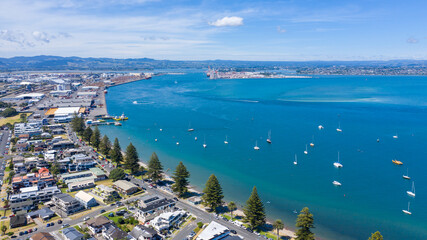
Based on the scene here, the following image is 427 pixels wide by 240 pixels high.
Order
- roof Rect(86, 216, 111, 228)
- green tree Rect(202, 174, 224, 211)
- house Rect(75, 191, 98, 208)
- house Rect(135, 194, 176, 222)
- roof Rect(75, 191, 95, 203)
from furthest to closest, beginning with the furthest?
1. roof Rect(75, 191, 95, 203)
2. house Rect(75, 191, 98, 208)
3. green tree Rect(202, 174, 224, 211)
4. house Rect(135, 194, 176, 222)
5. roof Rect(86, 216, 111, 228)

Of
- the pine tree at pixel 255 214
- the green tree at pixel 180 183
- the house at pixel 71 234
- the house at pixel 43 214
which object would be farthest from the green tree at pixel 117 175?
the pine tree at pixel 255 214

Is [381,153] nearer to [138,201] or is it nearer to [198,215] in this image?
[198,215]

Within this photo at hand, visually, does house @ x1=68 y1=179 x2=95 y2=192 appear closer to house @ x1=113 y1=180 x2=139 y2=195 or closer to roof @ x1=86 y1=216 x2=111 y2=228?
house @ x1=113 y1=180 x2=139 y2=195

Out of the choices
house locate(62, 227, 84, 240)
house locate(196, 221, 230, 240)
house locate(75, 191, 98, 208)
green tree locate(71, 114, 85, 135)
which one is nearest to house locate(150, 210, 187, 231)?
house locate(196, 221, 230, 240)

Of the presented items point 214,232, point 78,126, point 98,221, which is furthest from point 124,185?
point 78,126

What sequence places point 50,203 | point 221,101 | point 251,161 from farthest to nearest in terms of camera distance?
1. point 221,101
2. point 251,161
3. point 50,203

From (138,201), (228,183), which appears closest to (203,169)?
(228,183)

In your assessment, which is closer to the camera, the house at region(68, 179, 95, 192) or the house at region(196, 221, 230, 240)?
the house at region(196, 221, 230, 240)
